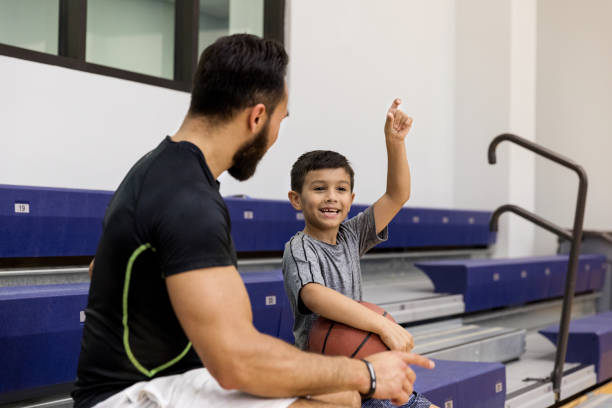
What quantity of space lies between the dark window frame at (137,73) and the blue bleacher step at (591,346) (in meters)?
2.36

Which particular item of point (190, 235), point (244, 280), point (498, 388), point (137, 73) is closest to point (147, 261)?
point (190, 235)

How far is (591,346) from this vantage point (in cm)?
314

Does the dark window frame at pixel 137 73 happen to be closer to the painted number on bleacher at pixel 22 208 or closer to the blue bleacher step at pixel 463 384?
the painted number on bleacher at pixel 22 208

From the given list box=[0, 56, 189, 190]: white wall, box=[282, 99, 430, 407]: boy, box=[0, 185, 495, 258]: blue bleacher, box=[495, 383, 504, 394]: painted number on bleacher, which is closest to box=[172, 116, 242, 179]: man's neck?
box=[282, 99, 430, 407]: boy

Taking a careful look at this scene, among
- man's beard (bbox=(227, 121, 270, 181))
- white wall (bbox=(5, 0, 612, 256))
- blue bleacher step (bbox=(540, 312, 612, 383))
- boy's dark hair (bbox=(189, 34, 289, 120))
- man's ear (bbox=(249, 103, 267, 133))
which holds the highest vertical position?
white wall (bbox=(5, 0, 612, 256))

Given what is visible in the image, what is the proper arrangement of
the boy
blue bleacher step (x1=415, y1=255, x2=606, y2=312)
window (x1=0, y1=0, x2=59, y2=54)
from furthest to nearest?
blue bleacher step (x1=415, y1=255, x2=606, y2=312) → window (x1=0, y1=0, x2=59, y2=54) → the boy

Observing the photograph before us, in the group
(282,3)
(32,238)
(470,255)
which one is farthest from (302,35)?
(32,238)

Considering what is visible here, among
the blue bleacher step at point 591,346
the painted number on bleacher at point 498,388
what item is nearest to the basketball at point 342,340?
the painted number on bleacher at point 498,388

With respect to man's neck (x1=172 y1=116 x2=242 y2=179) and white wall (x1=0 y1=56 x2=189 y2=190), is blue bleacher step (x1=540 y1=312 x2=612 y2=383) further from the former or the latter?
man's neck (x1=172 y1=116 x2=242 y2=179)

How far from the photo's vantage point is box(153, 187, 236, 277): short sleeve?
0.96 metres

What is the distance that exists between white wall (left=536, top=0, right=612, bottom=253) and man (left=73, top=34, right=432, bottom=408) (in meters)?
4.93

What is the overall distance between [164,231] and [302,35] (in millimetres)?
3410

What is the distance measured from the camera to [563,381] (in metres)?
2.87

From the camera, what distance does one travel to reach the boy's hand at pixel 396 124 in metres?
1.72
